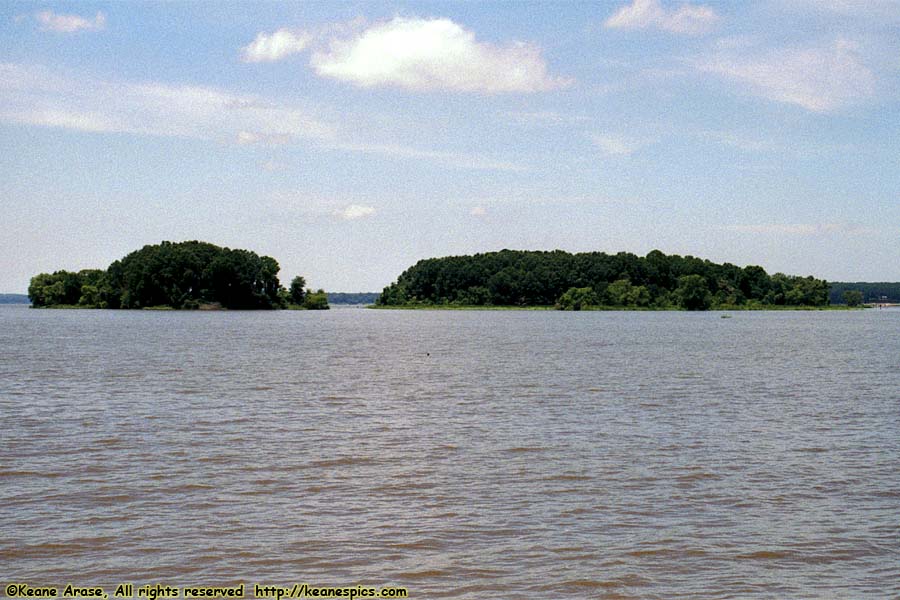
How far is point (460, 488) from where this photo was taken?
51.5 feet

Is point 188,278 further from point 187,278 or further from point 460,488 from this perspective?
point 460,488

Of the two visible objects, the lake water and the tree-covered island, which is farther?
the tree-covered island

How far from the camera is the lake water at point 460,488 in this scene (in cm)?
1116

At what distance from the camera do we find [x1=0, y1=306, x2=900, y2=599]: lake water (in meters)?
11.2

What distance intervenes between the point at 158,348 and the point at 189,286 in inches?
5150

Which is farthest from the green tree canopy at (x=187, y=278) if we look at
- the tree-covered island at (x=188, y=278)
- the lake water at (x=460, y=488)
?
the lake water at (x=460, y=488)

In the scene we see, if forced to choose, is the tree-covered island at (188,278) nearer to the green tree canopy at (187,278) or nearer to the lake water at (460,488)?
the green tree canopy at (187,278)

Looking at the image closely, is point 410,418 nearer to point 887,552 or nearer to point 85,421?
point 85,421

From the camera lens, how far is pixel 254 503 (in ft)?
47.7

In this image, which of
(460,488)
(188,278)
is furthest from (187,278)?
(460,488)

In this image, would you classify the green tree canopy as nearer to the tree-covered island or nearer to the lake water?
the tree-covered island

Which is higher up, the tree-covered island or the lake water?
the tree-covered island

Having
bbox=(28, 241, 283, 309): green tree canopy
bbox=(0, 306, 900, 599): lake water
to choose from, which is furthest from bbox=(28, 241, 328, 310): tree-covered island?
bbox=(0, 306, 900, 599): lake water

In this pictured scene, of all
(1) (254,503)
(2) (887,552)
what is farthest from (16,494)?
(2) (887,552)
